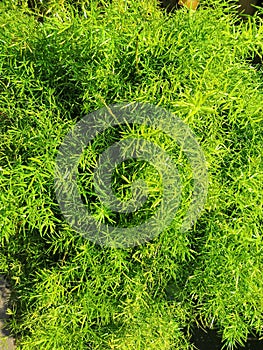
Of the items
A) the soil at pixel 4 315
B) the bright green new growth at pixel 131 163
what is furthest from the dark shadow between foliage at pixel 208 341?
the soil at pixel 4 315

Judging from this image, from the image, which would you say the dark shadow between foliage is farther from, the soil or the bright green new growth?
the soil

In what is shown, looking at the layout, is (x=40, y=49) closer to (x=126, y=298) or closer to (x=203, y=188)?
(x=203, y=188)

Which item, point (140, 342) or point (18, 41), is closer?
point (18, 41)

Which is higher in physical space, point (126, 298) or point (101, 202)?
point (101, 202)

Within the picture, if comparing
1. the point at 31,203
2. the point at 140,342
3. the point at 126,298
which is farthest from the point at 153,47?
the point at 140,342

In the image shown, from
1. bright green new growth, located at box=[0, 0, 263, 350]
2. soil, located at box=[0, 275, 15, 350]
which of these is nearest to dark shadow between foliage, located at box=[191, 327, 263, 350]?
bright green new growth, located at box=[0, 0, 263, 350]

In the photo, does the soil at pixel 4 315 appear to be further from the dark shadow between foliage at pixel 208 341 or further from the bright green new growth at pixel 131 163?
the dark shadow between foliage at pixel 208 341

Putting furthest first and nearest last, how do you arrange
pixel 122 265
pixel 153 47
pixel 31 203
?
pixel 122 265
pixel 31 203
pixel 153 47

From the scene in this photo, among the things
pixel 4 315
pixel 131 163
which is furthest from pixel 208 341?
pixel 131 163

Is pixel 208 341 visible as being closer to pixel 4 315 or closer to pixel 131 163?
pixel 4 315
